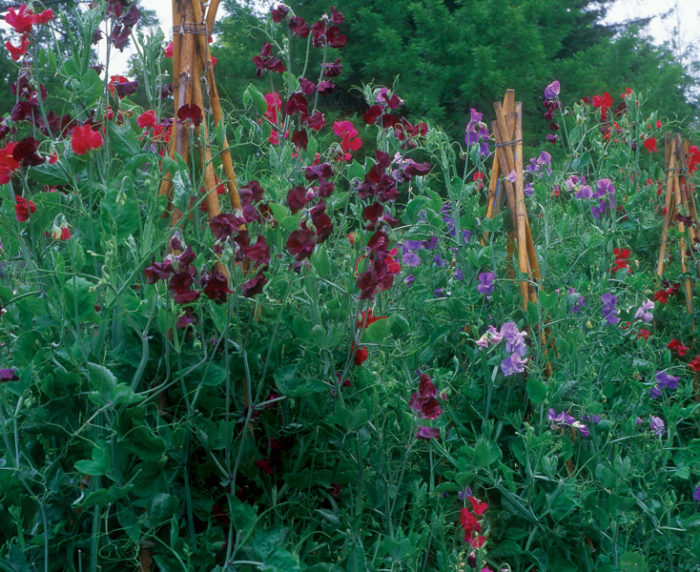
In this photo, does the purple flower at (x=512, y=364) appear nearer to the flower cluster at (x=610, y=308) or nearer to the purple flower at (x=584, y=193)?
the flower cluster at (x=610, y=308)

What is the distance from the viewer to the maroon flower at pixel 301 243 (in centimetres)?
122

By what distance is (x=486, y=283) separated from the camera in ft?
6.62

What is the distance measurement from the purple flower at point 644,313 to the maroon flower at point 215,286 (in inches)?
57.1

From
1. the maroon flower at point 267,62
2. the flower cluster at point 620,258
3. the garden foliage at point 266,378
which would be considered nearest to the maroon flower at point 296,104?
the garden foliage at point 266,378

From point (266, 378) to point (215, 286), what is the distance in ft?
1.00

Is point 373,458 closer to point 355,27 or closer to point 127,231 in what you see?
point 127,231

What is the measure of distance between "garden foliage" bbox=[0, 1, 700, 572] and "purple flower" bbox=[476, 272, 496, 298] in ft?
0.04

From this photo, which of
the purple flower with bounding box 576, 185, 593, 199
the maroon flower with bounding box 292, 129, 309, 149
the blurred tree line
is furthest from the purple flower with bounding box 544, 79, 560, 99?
the blurred tree line

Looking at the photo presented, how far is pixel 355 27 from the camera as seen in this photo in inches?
441

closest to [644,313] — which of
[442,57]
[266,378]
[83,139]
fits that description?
[266,378]

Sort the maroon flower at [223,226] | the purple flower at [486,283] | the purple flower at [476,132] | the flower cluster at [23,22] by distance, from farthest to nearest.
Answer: the purple flower at [476,132] → the purple flower at [486,283] → the flower cluster at [23,22] → the maroon flower at [223,226]

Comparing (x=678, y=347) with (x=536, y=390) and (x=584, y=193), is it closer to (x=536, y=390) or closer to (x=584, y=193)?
(x=584, y=193)

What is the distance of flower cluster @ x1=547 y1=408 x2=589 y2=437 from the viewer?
1833mm

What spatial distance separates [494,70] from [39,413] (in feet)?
34.8
